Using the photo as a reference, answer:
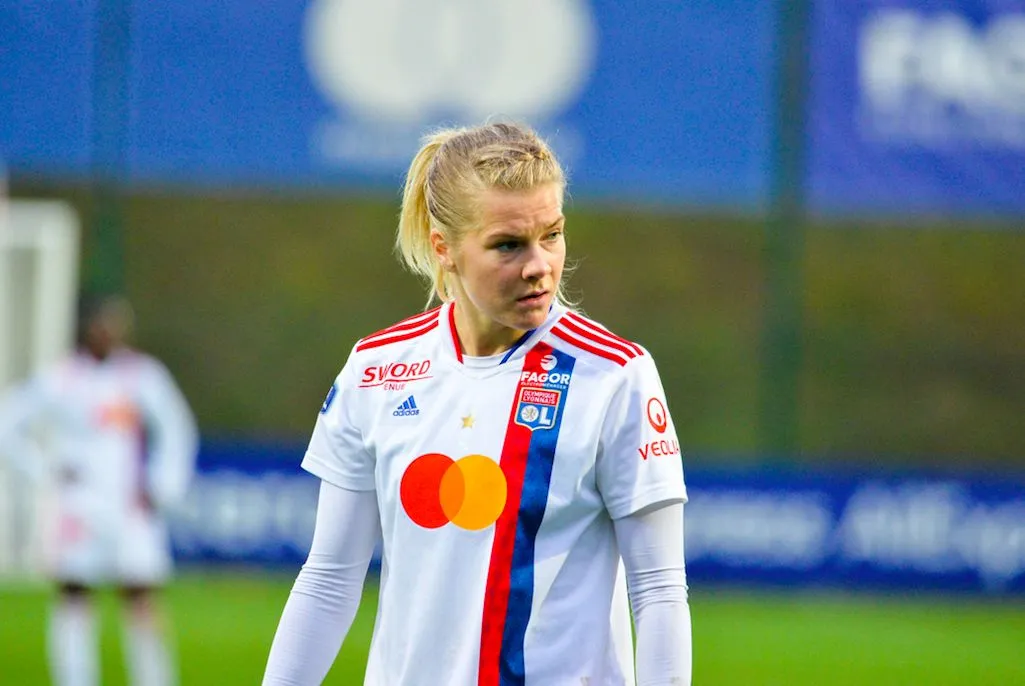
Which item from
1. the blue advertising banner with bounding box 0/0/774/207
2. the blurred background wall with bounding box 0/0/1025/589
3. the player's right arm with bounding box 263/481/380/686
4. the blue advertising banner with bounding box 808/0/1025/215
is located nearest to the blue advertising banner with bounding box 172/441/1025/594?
the blurred background wall with bounding box 0/0/1025/589

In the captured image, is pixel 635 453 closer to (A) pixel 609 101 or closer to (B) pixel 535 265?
(B) pixel 535 265

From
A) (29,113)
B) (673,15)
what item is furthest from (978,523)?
(29,113)

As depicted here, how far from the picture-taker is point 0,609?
11.0 meters

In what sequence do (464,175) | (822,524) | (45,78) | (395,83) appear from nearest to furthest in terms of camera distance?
(464,175), (822,524), (45,78), (395,83)

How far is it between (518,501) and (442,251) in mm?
486

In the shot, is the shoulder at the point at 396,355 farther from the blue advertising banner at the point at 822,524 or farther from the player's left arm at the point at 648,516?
the blue advertising banner at the point at 822,524

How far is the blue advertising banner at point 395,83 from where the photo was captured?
12352 millimetres

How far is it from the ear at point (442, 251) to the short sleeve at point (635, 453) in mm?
379

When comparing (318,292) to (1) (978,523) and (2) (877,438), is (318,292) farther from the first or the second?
(1) (978,523)

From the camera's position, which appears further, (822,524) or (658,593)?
(822,524)

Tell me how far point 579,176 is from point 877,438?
38.7 feet

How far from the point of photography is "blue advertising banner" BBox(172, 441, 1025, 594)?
37.7 ft

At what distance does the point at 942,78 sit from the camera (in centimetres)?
1225

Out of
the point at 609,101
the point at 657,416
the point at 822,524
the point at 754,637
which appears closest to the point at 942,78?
the point at 609,101
